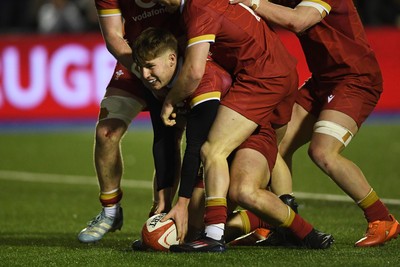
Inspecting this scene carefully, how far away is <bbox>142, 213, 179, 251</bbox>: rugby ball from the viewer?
730 cm

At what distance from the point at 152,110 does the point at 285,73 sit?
1074mm

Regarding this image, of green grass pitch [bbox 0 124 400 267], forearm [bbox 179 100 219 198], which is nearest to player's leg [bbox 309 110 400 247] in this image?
green grass pitch [bbox 0 124 400 267]

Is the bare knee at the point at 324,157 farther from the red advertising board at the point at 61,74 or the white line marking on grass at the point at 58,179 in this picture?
the red advertising board at the point at 61,74

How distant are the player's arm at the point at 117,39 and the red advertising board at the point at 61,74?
8.95 meters

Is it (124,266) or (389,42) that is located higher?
(124,266)

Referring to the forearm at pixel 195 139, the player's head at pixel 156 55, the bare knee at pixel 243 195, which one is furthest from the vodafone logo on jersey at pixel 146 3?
the bare knee at pixel 243 195

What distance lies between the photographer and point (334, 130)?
7766 mm

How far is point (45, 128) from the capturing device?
17.7 meters

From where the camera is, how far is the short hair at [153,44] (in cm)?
728

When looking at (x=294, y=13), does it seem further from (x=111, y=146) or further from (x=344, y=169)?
(x=111, y=146)

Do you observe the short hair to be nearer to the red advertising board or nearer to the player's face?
the player's face

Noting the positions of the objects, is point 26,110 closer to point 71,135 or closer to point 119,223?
point 71,135

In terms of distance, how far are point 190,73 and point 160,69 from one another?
314mm

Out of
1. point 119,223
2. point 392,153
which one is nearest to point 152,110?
point 119,223
